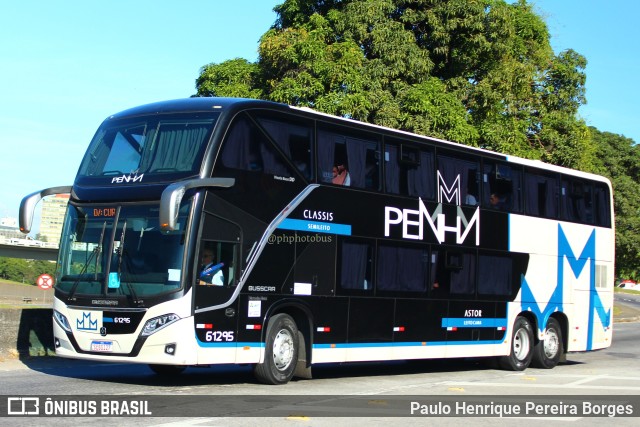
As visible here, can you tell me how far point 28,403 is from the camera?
1057cm

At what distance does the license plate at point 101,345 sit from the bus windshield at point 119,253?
27.0 inches

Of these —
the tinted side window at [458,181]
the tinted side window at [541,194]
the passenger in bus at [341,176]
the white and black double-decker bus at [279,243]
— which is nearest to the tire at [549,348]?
the white and black double-decker bus at [279,243]

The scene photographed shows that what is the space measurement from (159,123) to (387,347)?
5.86 m

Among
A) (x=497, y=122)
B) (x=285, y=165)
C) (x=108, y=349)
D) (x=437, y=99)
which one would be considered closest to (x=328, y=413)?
(x=108, y=349)

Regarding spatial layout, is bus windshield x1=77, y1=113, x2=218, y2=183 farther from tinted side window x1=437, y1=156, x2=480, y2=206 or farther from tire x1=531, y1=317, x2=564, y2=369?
tire x1=531, y1=317, x2=564, y2=369

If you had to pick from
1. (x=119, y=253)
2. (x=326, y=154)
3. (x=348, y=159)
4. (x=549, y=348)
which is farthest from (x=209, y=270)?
(x=549, y=348)

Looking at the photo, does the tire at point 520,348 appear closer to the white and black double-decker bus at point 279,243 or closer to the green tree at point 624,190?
the white and black double-decker bus at point 279,243

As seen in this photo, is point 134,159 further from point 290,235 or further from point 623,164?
point 623,164

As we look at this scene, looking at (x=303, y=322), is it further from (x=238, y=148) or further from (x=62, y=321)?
(x=62, y=321)

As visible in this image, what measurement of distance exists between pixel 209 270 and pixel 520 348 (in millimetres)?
9699

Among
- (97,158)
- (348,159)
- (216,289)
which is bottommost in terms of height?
(216,289)

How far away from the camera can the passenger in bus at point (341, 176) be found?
50.6 feet

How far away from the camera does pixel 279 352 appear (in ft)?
46.5

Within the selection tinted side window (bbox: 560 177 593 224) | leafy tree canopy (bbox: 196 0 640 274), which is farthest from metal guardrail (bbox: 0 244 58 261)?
tinted side window (bbox: 560 177 593 224)
